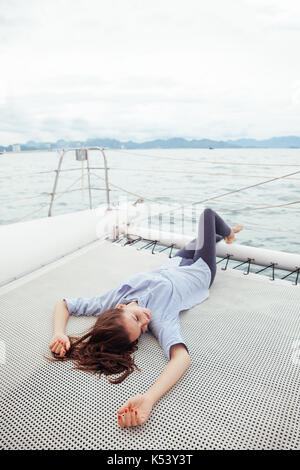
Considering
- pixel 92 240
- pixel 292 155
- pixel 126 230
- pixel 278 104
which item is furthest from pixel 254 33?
pixel 292 155

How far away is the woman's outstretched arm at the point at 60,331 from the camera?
3.77 feet

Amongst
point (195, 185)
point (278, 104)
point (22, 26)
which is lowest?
point (195, 185)

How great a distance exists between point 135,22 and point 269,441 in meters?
3.68

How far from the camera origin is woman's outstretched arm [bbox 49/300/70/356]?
1.15 meters

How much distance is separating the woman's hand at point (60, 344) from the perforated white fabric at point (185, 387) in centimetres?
4

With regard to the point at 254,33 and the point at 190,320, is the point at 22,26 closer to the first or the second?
the point at 254,33

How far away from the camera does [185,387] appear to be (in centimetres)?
101

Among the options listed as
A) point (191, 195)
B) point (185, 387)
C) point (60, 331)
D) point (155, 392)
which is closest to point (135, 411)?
point (155, 392)

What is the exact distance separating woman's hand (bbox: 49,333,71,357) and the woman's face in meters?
0.23

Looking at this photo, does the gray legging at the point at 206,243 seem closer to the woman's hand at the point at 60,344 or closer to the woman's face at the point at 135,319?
the woman's face at the point at 135,319

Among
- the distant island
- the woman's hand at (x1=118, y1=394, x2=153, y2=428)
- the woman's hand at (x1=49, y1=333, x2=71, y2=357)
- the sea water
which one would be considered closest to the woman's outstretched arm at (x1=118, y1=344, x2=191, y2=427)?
the woman's hand at (x1=118, y1=394, x2=153, y2=428)

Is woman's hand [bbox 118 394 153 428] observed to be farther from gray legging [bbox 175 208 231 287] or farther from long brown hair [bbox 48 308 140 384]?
gray legging [bbox 175 208 231 287]

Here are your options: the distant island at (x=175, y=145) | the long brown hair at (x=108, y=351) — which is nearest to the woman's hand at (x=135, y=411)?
the long brown hair at (x=108, y=351)

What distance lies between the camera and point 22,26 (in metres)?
3.92
